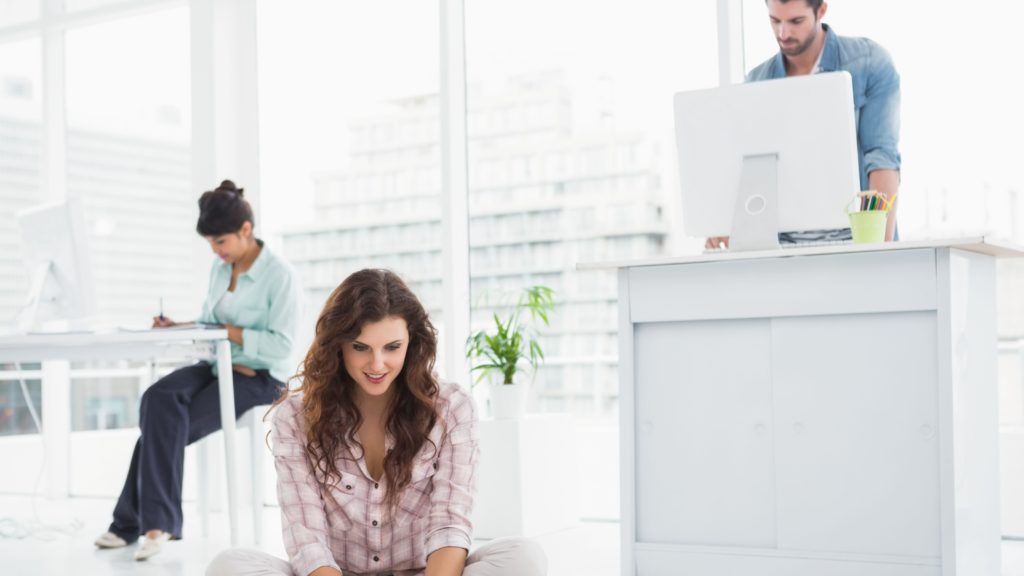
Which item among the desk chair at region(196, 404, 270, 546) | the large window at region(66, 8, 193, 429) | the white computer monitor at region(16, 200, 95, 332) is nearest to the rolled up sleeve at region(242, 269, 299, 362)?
the desk chair at region(196, 404, 270, 546)

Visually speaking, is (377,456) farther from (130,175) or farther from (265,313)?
(130,175)

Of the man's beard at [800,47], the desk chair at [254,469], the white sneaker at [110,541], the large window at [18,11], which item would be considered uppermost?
the large window at [18,11]

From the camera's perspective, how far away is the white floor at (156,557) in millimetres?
3207

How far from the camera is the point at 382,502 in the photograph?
6.59 ft

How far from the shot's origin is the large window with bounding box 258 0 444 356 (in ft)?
15.1

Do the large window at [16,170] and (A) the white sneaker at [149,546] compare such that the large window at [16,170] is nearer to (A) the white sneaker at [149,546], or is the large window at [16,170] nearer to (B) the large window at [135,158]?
(B) the large window at [135,158]

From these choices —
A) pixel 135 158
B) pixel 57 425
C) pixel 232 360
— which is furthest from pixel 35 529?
pixel 135 158

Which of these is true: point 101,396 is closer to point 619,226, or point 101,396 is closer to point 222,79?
point 222,79

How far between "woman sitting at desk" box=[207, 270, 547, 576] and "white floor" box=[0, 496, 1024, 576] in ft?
3.63

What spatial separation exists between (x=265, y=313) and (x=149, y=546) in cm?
81

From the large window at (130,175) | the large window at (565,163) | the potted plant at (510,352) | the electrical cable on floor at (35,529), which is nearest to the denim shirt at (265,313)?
the potted plant at (510,352)

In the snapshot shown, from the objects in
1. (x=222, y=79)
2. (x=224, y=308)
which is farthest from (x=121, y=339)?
(x=222, y=79)

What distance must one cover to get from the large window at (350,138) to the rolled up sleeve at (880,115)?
2.02m

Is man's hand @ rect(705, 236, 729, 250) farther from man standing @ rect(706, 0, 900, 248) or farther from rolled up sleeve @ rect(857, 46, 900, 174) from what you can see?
rolled up sleeve @ rect(857, 46, 900, 174)
